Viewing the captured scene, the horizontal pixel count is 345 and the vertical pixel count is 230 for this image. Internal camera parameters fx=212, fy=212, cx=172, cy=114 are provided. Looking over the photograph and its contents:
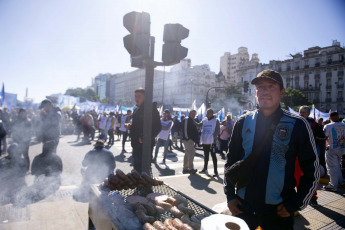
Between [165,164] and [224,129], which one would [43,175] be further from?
[224,129]

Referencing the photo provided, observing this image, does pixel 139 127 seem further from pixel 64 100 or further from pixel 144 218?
pixel 64 100

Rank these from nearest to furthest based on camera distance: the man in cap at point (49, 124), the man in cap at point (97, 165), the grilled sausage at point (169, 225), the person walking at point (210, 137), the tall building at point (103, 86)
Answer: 1. the grilled sausage at point (169, 225)
2. the man in cap at point (97, 165)
3. the man in cap at point (49, 124)
4. the person walking at point (210, 137)
5. the tall building at point (103, 86)

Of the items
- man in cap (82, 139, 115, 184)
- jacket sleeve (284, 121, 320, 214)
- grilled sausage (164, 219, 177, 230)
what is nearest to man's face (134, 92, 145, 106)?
man in cap (82, 139, 115, 184)

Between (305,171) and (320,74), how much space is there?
237 ft

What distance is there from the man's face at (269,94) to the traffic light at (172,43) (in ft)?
6.71

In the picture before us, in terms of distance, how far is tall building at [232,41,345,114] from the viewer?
56.5m

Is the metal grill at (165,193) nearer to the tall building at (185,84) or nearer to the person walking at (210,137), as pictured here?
the person walking at (210,137)

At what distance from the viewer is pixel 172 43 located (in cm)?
374

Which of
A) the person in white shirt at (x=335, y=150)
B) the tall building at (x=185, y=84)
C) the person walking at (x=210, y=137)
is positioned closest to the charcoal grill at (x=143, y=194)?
the person walking at (x=210, y=137)

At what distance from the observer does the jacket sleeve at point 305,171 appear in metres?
1.76

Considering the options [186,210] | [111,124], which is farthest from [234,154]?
[111,124]

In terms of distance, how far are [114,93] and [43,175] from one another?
139 m

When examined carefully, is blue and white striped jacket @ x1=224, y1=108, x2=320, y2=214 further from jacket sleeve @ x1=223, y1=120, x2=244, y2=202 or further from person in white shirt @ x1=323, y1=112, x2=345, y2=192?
person in white shirt @ x1=323, y1=112, x2=345, y2=192

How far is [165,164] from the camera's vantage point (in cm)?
855
